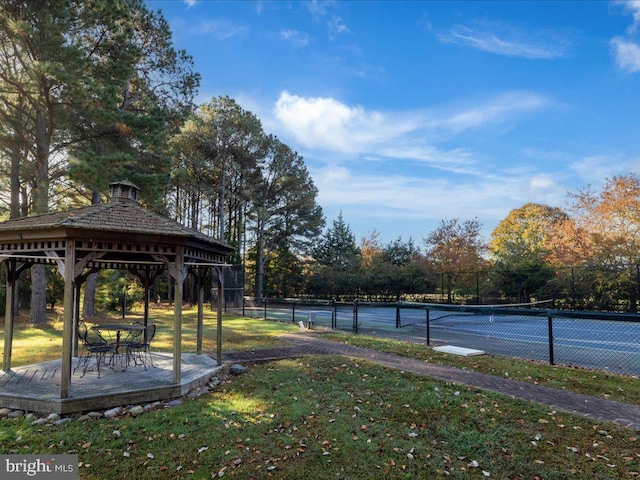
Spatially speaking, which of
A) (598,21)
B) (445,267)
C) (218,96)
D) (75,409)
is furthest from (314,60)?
(445,267)

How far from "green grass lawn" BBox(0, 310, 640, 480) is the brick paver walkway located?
0.36 m

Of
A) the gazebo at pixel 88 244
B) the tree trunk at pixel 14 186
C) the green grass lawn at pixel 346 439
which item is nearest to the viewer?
the green grass lawn at pixel 346 439

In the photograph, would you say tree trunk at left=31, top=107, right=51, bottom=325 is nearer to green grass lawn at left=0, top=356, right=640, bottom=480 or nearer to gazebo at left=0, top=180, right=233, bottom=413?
gazebo at left=0, top=180, right=233, bottom=413

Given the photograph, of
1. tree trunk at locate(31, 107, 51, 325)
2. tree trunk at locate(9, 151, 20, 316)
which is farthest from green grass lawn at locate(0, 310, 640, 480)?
tree trunk at locate(9, 151, 20, 316)

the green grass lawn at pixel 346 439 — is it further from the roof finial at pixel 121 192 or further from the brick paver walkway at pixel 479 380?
the roof finial at pixel 121 192

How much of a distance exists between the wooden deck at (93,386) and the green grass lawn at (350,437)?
38 cm

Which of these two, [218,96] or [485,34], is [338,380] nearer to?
[485,34]

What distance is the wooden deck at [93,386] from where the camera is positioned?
522cm

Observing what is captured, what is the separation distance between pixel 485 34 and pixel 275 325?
13.3 meters

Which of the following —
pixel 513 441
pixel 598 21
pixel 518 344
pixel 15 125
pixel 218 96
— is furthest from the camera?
pixel 218 96

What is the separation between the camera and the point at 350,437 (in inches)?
173

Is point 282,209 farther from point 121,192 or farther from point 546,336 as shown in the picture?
point 121,192

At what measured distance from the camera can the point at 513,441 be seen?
4.23 metres

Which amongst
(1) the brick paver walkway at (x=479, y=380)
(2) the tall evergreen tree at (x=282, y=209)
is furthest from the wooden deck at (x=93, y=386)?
(2) the tall evergreen tree at (x=282, y=209)
